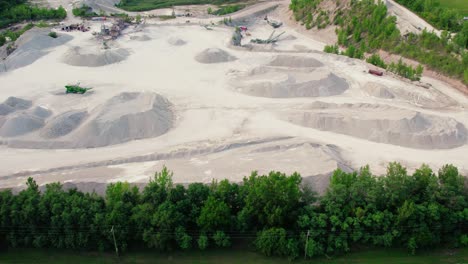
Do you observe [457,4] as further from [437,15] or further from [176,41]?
[176,41]

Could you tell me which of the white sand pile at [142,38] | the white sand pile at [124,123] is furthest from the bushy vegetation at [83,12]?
the white sand pile at [124,123]

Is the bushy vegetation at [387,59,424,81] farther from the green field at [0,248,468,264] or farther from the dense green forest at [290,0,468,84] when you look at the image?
the green field at [0,248,468,264]

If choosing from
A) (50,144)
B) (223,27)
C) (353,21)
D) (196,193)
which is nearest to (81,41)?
(223,27)

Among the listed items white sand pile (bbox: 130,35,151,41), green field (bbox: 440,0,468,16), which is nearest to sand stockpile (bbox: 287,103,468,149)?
white sand pile (bbox: 130,35,151,41)

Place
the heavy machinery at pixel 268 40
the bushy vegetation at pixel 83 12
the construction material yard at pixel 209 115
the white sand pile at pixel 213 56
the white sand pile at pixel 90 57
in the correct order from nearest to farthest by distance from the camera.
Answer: the construction material yard at pixel 209 115, the white sand pile at pixel 90 57, the white sand pile at pixel 213 56, the heavy machinery at pixel 268 40, the bushy vegetation at pixel 83 12

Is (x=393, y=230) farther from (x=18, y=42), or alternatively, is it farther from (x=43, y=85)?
(x=18, y=42)

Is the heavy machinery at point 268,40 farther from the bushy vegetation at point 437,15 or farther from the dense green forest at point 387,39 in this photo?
the bushy vegetation at point 437,15
